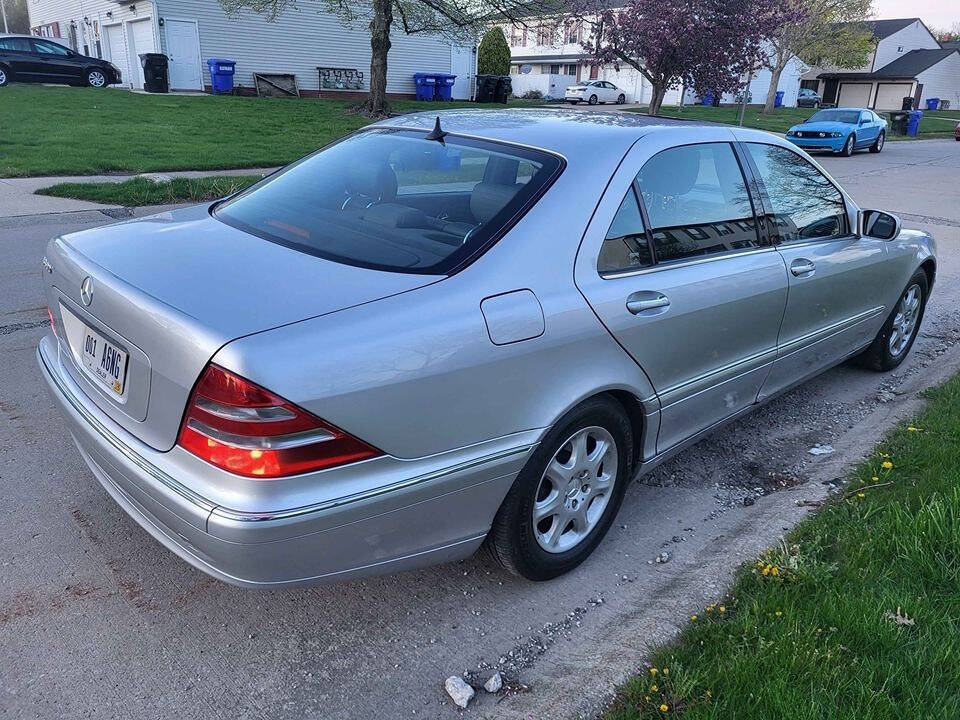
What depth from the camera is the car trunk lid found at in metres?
2.14

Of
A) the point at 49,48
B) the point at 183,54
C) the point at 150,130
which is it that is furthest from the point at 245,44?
the point at 150,130

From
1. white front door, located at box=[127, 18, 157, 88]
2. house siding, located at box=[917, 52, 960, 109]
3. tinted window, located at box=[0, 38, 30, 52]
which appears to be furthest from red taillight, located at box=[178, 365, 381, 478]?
house siding, located at box=[917, 52, 960, 109]

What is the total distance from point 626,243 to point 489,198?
1.77 feet

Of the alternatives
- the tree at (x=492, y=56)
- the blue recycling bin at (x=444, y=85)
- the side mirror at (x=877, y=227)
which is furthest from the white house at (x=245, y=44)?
the side mirror at (x=877, y=227)

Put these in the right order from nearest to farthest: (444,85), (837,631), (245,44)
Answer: (837,631) → (245,44) → (444,85)

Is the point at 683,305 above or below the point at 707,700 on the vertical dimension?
above

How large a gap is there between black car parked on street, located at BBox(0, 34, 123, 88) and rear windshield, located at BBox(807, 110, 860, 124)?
2323 cm

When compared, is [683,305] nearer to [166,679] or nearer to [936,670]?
[936,670]

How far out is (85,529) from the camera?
303 cm

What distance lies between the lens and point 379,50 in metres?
20.9

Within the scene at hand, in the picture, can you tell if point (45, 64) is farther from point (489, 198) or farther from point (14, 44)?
point (489, 198)

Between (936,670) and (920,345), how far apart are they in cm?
426

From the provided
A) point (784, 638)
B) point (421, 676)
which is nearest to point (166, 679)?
point (421, 676)

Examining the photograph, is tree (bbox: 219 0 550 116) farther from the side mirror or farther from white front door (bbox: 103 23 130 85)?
the side mirror
